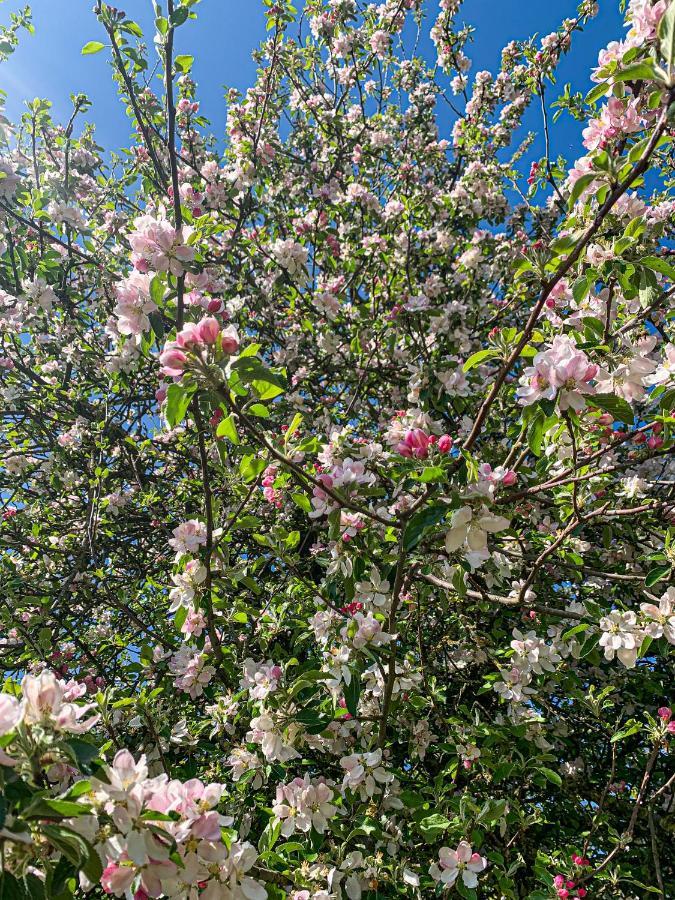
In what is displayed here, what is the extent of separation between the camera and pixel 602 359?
1608 millimetres

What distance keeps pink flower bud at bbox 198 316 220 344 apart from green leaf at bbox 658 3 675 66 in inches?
41.7

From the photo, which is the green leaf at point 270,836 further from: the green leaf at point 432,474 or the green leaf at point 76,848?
the green leaf at point 432,474

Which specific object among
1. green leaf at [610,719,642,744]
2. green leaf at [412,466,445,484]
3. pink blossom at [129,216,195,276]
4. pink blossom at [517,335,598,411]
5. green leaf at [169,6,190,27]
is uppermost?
green leaf at [169,6,190,27]

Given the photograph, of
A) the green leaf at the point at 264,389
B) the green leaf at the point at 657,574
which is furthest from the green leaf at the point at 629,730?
the green leaf at the point at 264,389

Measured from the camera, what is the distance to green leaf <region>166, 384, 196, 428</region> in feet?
4.09

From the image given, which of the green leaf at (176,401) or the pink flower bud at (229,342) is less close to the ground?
the pink flower bud at (229,342)

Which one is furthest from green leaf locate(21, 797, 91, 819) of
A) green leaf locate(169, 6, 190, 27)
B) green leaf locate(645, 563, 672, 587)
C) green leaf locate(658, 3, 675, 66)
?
green leaf locate(169, 6, 190, 27)

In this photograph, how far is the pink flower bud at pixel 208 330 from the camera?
4.19ft

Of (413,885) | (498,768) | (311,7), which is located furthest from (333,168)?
(413,885)

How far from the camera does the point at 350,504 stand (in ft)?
5.32

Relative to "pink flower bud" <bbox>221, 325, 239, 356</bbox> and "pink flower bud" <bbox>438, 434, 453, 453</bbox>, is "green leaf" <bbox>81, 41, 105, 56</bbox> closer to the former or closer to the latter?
"pink flower bud" <bbox>221, 325, 239, 356</bbox>

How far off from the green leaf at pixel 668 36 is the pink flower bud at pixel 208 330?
3.48 ft

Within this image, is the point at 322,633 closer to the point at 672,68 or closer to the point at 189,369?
the point at 189,369

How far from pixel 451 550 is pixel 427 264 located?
3.70m
